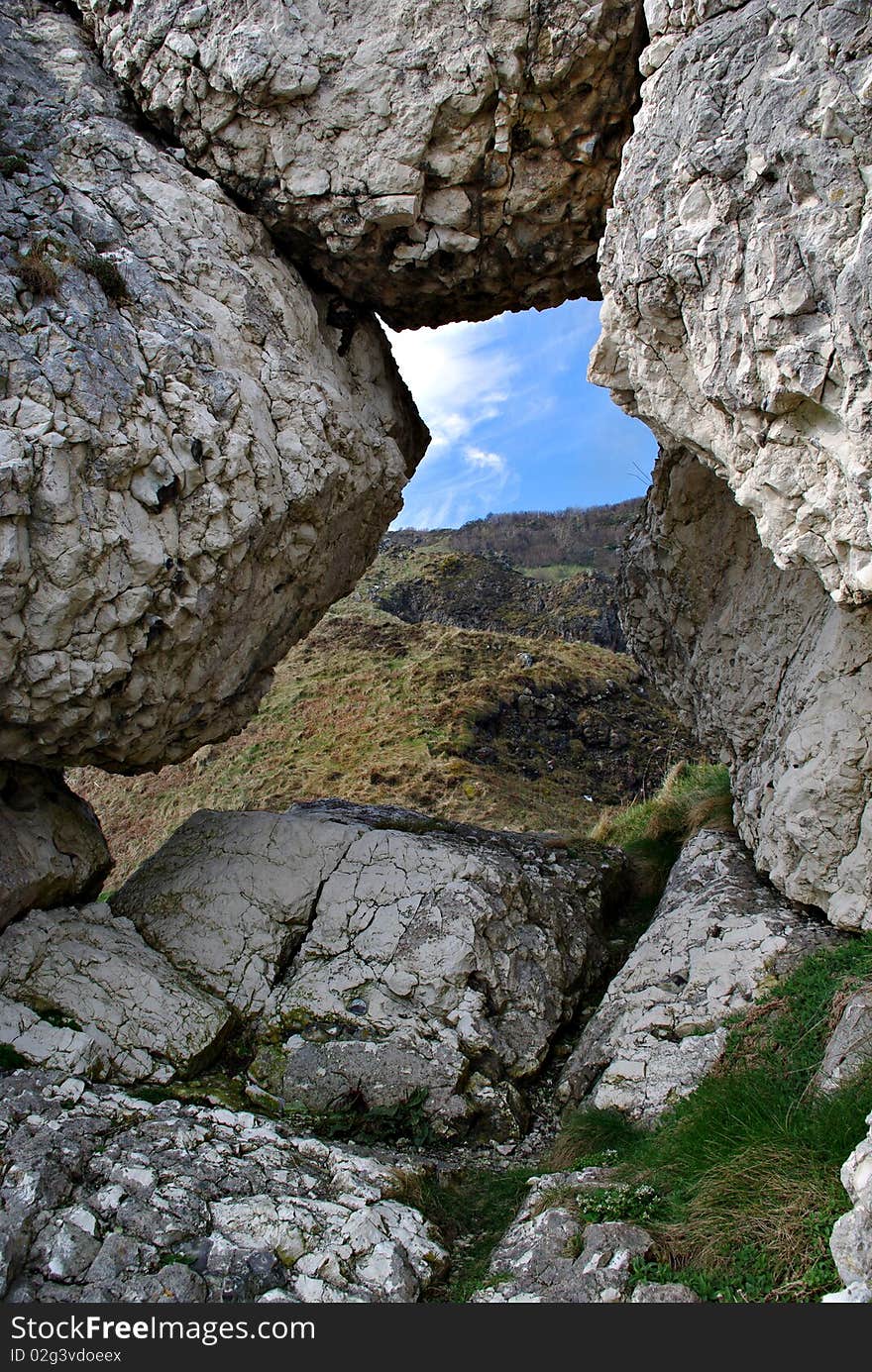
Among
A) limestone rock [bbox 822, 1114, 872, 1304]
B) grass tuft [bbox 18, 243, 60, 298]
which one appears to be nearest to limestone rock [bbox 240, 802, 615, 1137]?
limestone rock [bbox 822, 1114, 872, 1304]

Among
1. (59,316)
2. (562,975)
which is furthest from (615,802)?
(59,316)

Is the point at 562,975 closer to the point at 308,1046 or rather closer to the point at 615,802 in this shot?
the point at 308,1046

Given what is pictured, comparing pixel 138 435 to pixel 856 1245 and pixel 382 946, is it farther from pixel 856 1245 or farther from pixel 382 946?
pixel 856 1245

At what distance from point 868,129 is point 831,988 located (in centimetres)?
569

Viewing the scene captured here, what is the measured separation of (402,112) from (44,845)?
803 cm

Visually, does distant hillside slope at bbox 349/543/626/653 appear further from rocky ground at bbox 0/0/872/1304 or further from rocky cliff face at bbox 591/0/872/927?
rocky cliff face at bbox 591/0/872/927

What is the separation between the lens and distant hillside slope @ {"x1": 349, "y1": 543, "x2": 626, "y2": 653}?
34094mm

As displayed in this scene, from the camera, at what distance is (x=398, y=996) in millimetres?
8164

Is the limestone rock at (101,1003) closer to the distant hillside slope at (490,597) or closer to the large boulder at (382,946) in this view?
the large boulder at (382,946)

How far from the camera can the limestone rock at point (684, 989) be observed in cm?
677

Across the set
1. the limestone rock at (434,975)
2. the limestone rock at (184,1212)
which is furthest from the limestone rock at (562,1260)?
the limestone rock at (434,975)

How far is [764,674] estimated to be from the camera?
9.27 meters

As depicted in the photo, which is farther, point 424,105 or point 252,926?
point 252,926

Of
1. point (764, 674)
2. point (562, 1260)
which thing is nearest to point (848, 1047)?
point (562, 1260)
